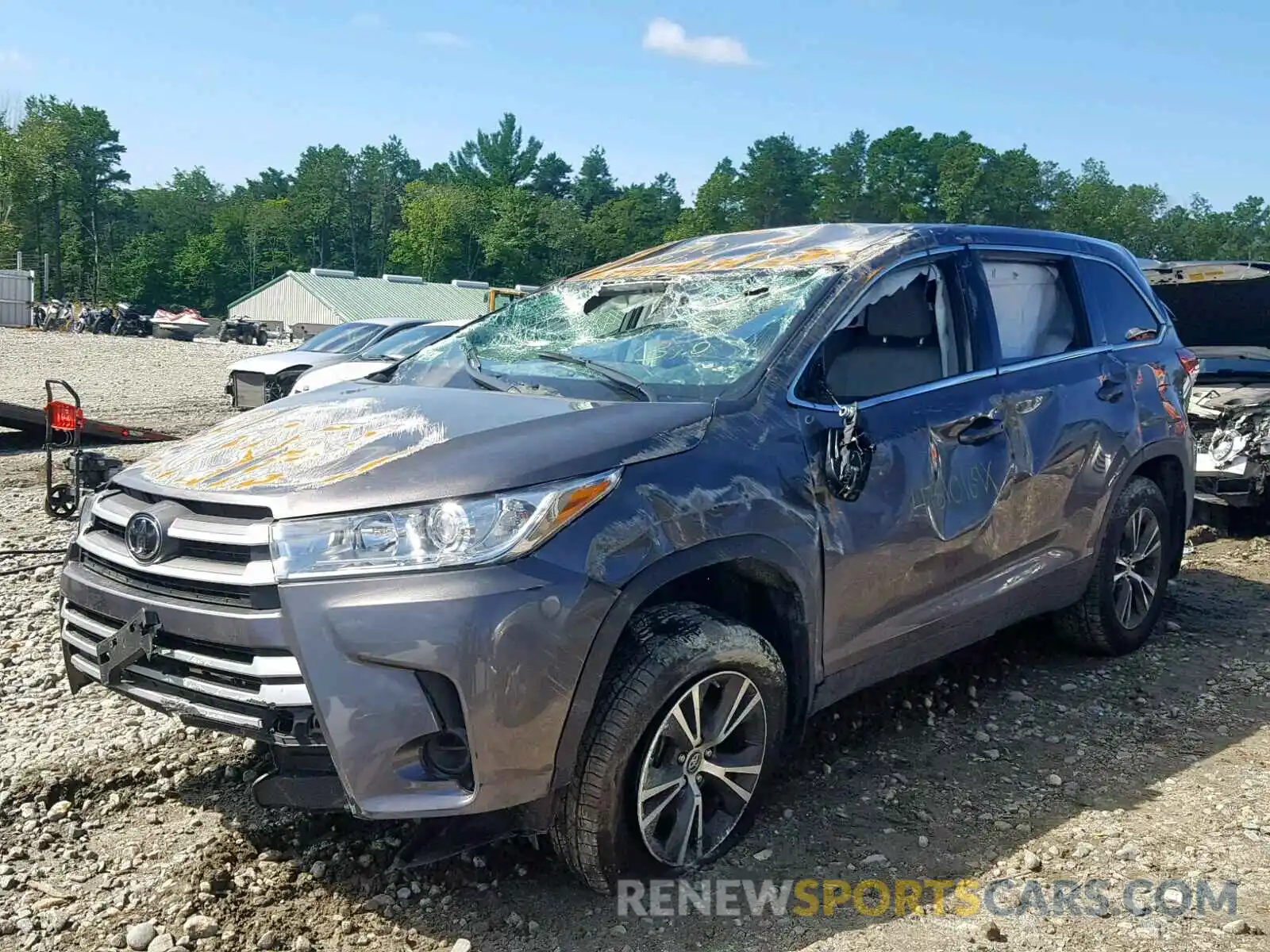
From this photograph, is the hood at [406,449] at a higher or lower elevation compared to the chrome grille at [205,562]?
higher

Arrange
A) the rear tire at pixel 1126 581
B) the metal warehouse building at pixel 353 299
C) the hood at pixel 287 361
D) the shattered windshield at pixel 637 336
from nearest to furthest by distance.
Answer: the shattered windshield at pixel 637 336, the rear tire at pixel 1126 581, the hood at pixel 287 361, the metal warehouse building at pixel 353 299

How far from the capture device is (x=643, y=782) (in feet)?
9.62

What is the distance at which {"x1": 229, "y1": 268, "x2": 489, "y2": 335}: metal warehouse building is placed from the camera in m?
71.2

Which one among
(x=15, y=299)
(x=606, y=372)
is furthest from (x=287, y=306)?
(x=606, y=372)

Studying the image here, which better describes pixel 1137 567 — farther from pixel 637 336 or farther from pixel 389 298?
pixel 389 298

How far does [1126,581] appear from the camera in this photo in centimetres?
501

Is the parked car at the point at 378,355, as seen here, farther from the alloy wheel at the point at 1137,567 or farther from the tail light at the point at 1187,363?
the alloy wheel at the point at 1137,567

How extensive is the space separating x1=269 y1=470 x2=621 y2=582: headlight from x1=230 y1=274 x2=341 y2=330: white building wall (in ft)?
230

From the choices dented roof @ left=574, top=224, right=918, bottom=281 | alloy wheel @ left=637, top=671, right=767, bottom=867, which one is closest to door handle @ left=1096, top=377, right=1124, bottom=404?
dented roof @ left=574, top=224, right=918, bottom=281

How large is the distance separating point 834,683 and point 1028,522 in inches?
48.1

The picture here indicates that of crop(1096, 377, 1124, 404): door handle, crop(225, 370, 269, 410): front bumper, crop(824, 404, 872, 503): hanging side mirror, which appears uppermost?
crop(1096, 377, 1124, 404): door handle

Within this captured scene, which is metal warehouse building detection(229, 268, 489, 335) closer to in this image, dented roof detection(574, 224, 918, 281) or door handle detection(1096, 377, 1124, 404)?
dented roof detection(574, 224, 918, 281)

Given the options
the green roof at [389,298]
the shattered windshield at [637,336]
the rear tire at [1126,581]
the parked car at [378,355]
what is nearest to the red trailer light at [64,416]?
the parked car at [378,355]

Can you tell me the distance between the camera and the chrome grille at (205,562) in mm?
2670
